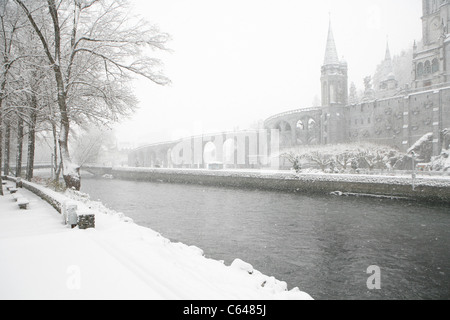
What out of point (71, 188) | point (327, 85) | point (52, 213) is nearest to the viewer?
point (52, 213)

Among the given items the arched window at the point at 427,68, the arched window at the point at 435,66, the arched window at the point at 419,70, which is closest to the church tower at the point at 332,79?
the arched window at the point at 419,70

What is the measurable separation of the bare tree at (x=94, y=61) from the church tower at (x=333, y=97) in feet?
132

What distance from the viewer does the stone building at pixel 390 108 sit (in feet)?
120

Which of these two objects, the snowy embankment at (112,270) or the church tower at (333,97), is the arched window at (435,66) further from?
the snowy embankment at (112,270)

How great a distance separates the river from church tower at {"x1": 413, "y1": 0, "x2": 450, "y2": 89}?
105 ft

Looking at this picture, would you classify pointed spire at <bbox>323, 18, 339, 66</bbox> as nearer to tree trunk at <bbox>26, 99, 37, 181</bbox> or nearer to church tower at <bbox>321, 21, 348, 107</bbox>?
church tower at <bbox>321, 21, 348, 107</bbox>

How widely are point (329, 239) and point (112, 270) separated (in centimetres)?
846

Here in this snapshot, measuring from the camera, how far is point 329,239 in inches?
415

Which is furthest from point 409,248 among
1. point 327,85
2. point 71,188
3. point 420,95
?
point 327,85
